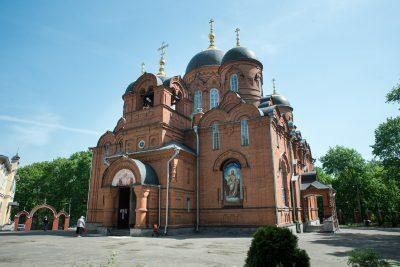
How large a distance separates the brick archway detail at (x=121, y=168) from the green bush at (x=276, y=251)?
42.3 ft

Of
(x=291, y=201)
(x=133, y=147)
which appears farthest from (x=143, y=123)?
(x=291, y=201)

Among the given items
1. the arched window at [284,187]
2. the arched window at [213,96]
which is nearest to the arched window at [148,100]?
the arched window at [213,96]

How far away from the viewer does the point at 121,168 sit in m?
18.9

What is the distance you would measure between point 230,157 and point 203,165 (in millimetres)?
2205

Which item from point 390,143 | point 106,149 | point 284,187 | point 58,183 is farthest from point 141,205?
point 58,183

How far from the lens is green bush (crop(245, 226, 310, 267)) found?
5379mm

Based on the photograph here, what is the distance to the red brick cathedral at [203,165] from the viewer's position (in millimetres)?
18031

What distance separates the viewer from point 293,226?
19547 mm

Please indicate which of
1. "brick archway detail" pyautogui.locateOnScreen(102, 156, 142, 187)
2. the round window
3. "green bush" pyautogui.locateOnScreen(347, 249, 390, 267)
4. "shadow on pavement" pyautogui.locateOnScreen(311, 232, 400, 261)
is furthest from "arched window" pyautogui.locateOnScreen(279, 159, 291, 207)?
"green bush" pyautogui.locateOnScreen(347, 249, 390, 267)

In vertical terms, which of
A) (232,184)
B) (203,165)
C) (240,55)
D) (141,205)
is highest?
(240,55)

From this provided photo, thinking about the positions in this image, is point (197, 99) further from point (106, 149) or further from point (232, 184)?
point (232, 184)

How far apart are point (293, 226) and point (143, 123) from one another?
12.9m

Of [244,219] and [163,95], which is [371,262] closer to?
[244,219]

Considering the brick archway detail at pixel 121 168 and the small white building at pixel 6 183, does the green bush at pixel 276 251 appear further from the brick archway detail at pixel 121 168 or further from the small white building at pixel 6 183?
the small white building at pixel 6 183
